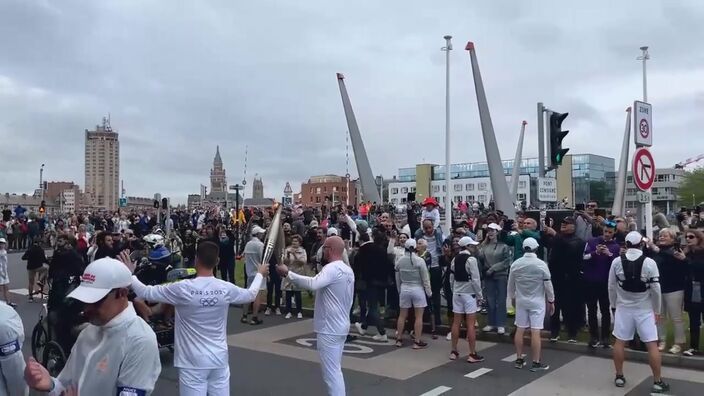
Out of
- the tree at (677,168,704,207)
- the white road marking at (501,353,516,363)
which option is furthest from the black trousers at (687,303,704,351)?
the tree at (677,168,704,207)

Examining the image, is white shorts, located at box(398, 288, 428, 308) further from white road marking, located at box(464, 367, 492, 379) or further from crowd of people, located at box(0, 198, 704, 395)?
white road marking, located at box(464, 367, 492, 379)

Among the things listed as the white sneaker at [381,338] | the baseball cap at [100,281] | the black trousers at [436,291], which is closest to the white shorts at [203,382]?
the baseball cap at [100,281]

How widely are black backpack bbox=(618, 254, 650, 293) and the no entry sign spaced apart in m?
3.15

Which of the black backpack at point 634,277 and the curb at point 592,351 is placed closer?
the black backpack at point 634,277

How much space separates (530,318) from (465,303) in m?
1.04

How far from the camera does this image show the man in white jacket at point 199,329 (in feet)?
15.4

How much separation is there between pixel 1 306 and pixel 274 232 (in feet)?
8.84

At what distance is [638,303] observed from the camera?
24.3ft

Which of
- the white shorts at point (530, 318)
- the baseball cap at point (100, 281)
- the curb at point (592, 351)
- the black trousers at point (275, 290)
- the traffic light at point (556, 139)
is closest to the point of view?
the baseball cap at point (100, 281)

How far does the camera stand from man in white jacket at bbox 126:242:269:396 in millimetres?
4699

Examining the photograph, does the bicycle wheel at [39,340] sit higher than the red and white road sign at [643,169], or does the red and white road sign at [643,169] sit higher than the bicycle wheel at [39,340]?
the red and white road sign at [643,169]

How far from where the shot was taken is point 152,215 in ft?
99.9

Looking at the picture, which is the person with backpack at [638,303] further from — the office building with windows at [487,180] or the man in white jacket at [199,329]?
the office building with windows at [487,180]

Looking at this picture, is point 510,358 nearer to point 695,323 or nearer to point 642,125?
point 695,323
